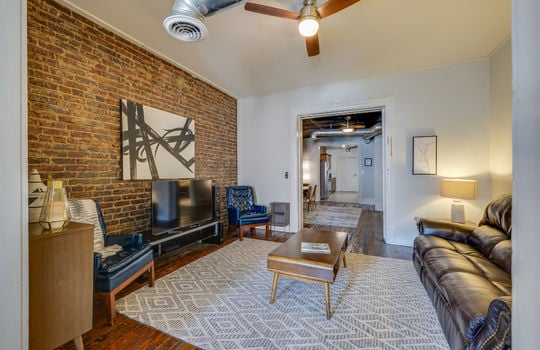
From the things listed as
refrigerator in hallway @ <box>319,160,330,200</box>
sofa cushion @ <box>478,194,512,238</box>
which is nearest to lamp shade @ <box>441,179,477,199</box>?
sofa cushion @ <box>478,194,512,238</box>

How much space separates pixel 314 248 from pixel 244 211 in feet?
7.74

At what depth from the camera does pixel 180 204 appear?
3252mm

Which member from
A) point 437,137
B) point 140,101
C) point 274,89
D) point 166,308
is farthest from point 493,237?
point 140,101

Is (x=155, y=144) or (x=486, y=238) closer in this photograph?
(x=486, y=238)

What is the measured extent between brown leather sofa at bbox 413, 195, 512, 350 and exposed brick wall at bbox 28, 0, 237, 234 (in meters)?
3.49

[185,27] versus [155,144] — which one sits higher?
[185,27]

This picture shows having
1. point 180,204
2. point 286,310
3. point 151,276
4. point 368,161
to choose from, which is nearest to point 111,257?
point 151,276

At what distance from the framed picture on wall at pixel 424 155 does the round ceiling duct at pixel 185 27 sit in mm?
3618

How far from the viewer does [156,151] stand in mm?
3293

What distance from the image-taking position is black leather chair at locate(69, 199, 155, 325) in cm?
186

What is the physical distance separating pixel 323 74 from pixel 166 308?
408 centimetres

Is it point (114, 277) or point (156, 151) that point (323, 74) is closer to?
point (156, 151)
